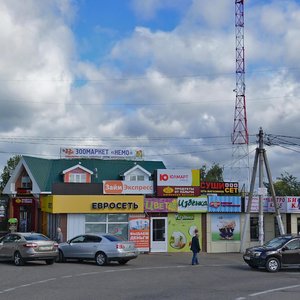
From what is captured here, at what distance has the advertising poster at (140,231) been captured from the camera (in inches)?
1288

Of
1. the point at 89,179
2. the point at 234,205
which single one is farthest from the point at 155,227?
the point at 89,179

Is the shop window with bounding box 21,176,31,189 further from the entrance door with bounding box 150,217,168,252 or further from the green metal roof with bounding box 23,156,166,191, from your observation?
the entrance door with bounding box 150,217,168,252

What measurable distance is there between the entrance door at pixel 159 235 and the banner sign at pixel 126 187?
6.40 feet

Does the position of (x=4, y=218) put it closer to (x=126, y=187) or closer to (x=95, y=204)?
(x=95, y=204)

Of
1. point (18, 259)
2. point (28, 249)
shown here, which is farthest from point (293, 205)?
point (18, 259)

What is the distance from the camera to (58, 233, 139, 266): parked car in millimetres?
24016

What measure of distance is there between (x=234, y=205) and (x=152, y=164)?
664 inches

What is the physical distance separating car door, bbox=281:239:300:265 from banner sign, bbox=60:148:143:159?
27267 mm

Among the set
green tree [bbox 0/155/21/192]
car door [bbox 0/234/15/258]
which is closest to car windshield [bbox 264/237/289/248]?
car door [bbox 0/234/15/258]

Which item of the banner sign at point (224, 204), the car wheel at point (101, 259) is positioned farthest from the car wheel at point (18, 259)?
the banner sign at point (224, 204)

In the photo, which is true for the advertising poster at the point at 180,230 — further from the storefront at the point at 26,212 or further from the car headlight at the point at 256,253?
the storefront at the point at 26,212

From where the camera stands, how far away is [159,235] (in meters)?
33.3

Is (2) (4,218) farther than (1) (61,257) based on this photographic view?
Yes

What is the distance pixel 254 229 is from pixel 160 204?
6.72 metres
